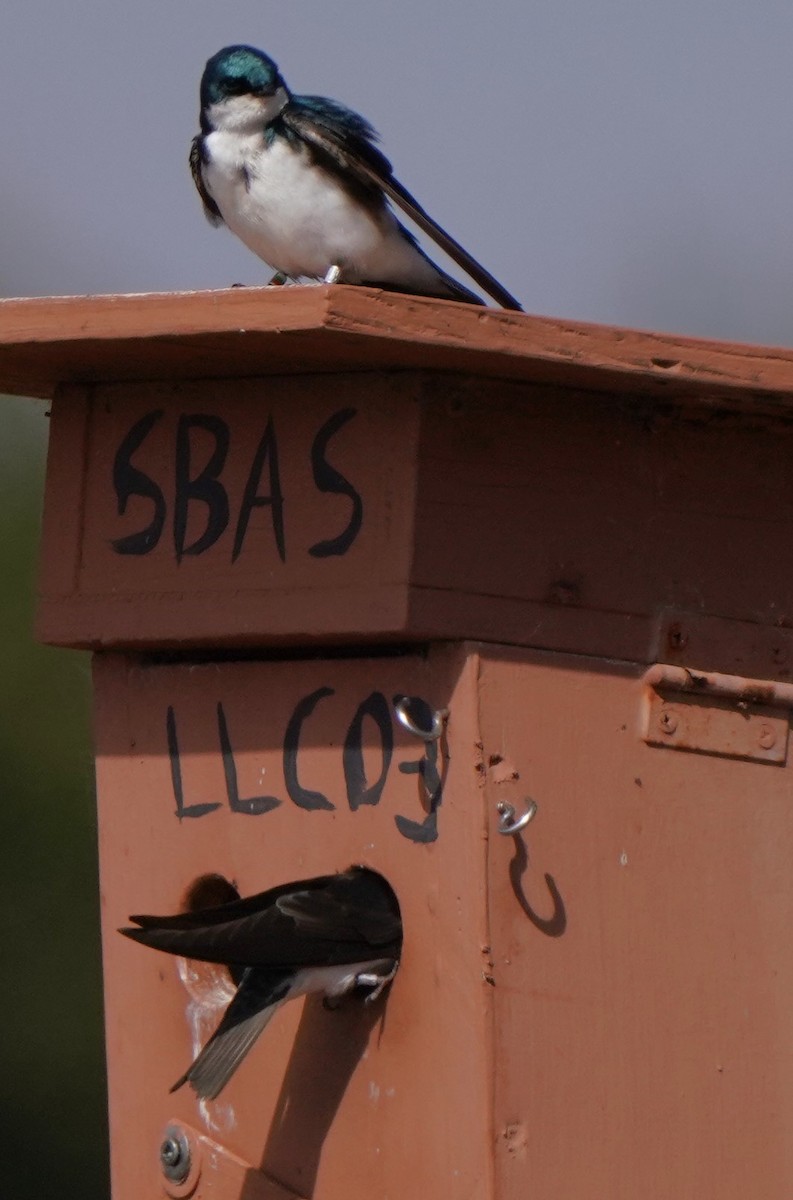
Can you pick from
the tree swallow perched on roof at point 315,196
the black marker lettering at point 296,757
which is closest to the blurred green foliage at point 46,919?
the tree swallow perched on roof at point 315,196

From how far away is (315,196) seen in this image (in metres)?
2.77

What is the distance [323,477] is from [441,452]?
0.15 meters

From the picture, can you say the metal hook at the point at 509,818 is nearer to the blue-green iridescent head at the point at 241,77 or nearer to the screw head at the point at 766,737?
the screw head at the point at 766,737

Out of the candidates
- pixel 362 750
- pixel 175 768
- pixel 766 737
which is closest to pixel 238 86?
pixel 175 768

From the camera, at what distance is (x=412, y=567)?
7.05ft

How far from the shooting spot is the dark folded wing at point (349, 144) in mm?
2594

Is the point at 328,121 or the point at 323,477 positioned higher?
the point at 328,121

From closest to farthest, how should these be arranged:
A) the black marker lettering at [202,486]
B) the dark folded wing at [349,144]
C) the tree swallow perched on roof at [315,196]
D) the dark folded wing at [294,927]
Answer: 1. the dark folded wing at [294,927]
2. the black marker lettering at [202,486]
3. the dark folded wing at [349,144]
4. the tree swallow perched on roof at [315,196]

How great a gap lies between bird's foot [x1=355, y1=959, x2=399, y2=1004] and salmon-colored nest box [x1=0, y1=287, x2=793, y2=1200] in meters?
0.01

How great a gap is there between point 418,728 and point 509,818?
0.13 meters

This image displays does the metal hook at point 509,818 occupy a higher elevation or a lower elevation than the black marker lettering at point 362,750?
lower

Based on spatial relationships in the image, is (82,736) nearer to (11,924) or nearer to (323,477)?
(11,924)

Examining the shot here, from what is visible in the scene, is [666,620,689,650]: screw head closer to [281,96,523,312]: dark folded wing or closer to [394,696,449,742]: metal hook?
[394,696,449,742]: metal hook

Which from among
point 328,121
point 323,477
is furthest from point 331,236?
point 323,477
